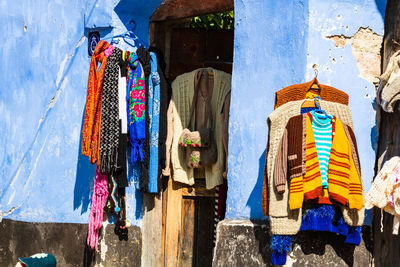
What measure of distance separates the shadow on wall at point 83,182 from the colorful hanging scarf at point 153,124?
0.61 meters

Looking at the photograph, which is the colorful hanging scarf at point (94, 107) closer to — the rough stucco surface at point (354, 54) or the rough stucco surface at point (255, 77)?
the rough stucco surface at point (255, 77)

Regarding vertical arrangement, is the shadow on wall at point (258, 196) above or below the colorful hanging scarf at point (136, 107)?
below

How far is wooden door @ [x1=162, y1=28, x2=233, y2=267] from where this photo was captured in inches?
289

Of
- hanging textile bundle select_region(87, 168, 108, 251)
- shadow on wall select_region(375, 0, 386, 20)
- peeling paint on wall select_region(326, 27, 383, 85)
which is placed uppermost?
shadow on wall select_region(375, 0, 386, 20)

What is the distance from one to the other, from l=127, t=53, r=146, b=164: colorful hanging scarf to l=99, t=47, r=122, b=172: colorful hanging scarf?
5.4 inches

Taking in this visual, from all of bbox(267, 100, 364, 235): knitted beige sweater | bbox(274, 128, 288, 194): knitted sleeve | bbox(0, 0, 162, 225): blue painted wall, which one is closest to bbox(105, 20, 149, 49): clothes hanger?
bbox(0, 0, 162, 225): blue painted wall

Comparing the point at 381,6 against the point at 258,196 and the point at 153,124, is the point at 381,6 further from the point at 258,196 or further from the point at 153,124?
the point at 153,124

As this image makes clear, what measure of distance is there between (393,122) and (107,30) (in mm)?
2811

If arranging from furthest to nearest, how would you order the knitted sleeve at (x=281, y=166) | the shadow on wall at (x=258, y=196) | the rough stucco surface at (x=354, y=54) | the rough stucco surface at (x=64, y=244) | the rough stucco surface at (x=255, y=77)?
the rough stucco surface at (x=64, y=244) < the shadow on wall at (x=258, y=196) < the rough stucco surface at (x=255, y=77) < the rough stucco surface at (x=354, y=54) < the knitted sleeve at (x=281, y=166)

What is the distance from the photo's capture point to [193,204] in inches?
291

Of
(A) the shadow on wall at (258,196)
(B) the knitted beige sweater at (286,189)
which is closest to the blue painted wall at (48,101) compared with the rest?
(A) the shadow on wall at (258,196)

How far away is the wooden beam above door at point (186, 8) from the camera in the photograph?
7340 mm

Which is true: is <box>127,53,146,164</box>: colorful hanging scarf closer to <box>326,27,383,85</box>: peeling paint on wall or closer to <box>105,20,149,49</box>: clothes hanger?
<box>105,20,149,49</box>: clothes hanger

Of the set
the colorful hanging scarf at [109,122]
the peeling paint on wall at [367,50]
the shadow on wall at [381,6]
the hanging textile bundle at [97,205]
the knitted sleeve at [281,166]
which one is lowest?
the hanging textile bundle at [97,205]
